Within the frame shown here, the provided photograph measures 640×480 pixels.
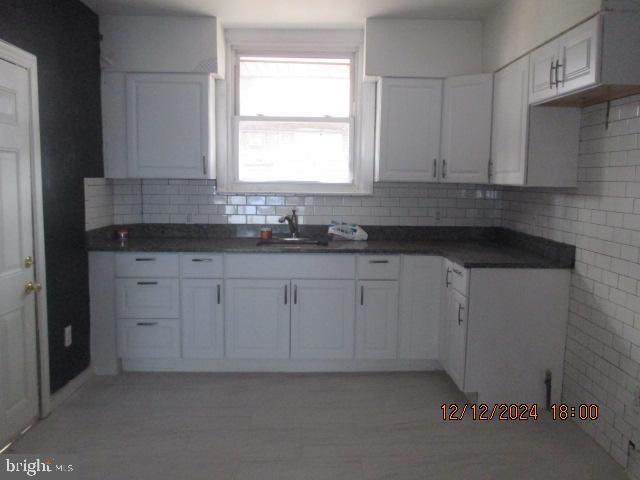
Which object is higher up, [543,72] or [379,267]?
[543,72]

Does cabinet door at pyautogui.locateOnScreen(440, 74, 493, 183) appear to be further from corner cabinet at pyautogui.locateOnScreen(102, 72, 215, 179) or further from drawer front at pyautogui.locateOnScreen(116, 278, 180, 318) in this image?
drawer front at pyautogui.locateOnScreen(116, 278, 180, 318)

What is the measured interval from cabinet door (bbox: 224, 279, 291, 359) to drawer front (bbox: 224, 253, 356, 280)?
64mm

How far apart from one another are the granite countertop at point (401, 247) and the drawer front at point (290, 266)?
50 millimetres

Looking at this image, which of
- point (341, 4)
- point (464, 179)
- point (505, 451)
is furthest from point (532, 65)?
point (505, 451)

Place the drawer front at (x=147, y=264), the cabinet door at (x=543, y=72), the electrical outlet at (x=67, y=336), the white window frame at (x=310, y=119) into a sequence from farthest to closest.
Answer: the white window frame at (x=310, y=119)
the drawer front at (x=147, y=264)
the electrical outlet at (x=67, y=336)
the cabinet door at (x=543, y=72)

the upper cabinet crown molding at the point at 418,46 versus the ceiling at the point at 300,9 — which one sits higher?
the ceiling at the point at 300,9

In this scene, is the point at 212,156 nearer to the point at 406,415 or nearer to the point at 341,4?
the point at 341,4

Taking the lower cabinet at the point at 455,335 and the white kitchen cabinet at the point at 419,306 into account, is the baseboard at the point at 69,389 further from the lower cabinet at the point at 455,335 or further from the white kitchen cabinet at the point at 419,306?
the lower cabinet at the point at 455,335

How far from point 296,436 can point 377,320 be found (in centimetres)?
114

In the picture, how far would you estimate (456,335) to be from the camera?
3340 millimetres

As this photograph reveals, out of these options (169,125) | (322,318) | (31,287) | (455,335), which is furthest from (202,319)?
(455,335)

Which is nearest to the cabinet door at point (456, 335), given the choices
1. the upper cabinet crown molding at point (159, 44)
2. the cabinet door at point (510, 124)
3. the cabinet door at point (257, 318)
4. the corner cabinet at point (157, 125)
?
the cabinet door at point (510, 124)

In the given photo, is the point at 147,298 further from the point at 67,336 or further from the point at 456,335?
the point at 456,335

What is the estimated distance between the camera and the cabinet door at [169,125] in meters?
3.79
